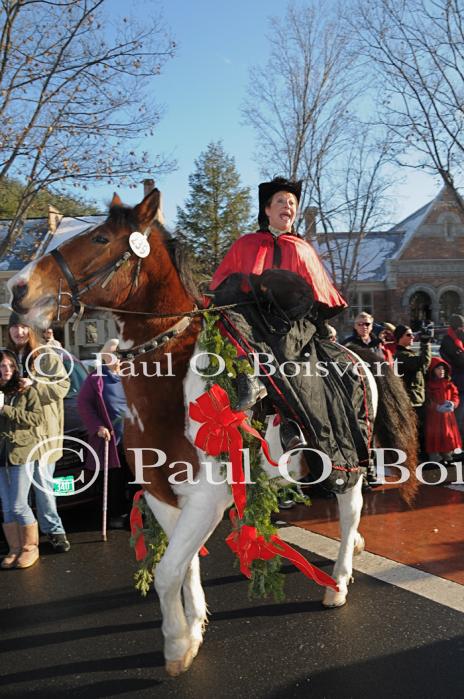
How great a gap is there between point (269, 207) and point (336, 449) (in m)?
1.60

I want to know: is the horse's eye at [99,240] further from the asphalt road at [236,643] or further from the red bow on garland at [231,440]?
the asphalt road at [236,643]

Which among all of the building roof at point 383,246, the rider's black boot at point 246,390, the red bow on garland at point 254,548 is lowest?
the red bow on garland at point 254,548

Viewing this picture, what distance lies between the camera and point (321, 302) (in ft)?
11.6

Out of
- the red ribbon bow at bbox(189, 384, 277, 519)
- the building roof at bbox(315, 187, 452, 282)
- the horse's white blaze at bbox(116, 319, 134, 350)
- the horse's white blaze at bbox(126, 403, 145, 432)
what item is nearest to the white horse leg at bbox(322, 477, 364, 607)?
the red ribbon bow at bbox(189, 384, 277, 519)

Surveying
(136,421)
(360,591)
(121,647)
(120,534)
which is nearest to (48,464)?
(120,534)

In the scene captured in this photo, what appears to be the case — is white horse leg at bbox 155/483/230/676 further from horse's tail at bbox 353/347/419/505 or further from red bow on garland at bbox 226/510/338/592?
horse's tail at bbox 353/347/419/505

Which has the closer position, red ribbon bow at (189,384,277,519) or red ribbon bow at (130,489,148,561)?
red ribbon bow at (189,384,277,519)

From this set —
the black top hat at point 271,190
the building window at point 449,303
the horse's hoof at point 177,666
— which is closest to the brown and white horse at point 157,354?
the horse's hoof at point 177,666

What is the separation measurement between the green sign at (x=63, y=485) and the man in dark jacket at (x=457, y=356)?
5.58 m

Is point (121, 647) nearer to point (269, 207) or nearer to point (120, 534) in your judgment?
point (120, 534)

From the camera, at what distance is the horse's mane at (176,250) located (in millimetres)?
2919

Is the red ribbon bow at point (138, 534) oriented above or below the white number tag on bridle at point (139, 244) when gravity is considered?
below

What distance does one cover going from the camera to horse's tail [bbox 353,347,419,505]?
4207 mm

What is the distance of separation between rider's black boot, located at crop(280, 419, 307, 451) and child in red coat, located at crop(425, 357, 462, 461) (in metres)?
5.00
